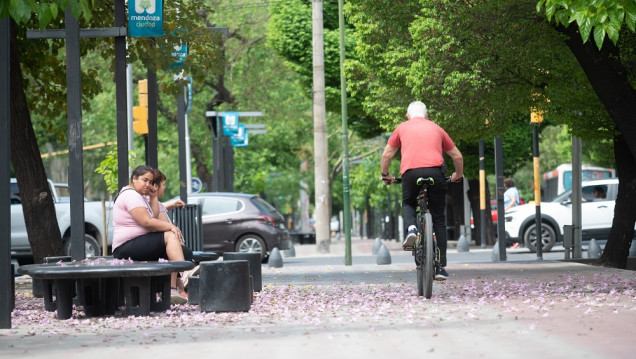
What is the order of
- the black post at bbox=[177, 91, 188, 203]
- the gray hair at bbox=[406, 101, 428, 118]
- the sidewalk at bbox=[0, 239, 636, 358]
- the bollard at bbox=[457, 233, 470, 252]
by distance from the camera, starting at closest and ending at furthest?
the sidewalk at bbox=[0, 239, 636, 358], the gray hair at bbox=[406, 101, 428, 118], the black post at bbox=[177, 91, 188, 203], the bollard at bbox=[457, 233, 470, 252]

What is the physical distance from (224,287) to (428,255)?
1.86 m

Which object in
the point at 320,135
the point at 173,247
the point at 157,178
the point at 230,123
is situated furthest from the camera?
the point at 230,123

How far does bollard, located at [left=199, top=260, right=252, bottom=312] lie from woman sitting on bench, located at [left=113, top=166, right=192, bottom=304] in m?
0.74

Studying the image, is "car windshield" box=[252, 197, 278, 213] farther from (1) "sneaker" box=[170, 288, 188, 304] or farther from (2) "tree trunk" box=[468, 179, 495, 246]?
(1) "sneaker" box=[170, 288, 188, 304]

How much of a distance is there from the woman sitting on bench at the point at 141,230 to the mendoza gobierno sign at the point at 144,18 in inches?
141

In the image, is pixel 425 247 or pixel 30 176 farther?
pixel 30 176

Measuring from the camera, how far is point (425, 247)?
11859mm

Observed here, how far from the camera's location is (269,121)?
5428cm

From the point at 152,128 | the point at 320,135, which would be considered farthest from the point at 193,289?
the point at 320,135

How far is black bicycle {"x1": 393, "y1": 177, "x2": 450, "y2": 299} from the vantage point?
38.7 feet

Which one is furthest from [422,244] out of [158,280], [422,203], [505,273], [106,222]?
[106,222]

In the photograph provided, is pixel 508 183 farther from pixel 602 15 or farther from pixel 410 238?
pixel 602 15

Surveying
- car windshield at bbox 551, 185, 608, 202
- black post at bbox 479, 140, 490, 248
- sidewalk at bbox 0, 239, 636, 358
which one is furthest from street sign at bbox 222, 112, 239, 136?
sidewalk at bbox 0, 239, 636, 358

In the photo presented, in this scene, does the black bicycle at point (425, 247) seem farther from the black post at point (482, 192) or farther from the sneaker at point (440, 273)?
the black post at point (482, 192)
